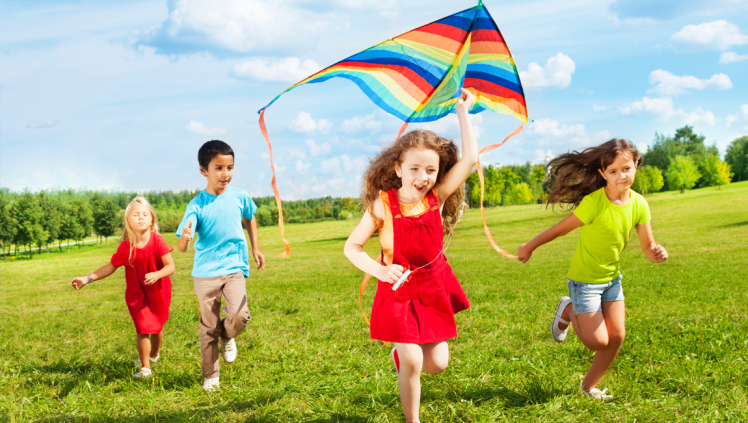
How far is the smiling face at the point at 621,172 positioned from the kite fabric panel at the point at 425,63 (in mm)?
1239

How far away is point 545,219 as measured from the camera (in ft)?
144

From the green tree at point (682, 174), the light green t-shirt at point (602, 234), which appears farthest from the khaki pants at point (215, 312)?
the green tree at point (682, 174)

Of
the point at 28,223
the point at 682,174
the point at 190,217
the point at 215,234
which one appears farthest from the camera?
the point at 682,174

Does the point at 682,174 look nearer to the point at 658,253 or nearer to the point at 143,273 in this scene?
the point at 658,253

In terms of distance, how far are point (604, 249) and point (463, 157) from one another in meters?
1.57

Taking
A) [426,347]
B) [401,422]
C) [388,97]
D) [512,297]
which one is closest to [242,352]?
[401,422]

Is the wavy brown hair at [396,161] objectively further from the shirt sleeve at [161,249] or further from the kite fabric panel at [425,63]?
the shirt sleeve at [161,249]

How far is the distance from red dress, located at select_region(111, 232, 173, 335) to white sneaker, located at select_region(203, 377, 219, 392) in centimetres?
102

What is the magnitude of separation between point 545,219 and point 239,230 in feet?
138

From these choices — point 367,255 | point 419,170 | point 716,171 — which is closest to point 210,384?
point 367,255

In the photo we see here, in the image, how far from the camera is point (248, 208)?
5.52 metres

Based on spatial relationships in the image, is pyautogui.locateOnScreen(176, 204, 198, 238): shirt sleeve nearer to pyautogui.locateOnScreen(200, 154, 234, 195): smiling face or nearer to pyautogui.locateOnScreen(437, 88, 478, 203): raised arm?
pyautogui.locateOnScreen(200, 154, 234, 195): smiling face

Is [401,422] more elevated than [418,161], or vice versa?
[418,161]

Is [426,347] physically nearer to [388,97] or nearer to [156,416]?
[388,97]
